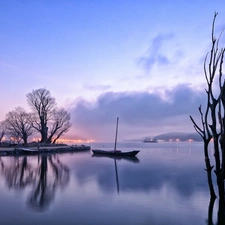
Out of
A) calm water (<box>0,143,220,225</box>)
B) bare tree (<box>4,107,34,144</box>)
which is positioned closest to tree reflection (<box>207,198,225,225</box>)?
calm water (<box>0,143,220,225</box>)

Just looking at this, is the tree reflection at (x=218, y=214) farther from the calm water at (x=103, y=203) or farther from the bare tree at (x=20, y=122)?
the bare tree at (x=20, y=122)

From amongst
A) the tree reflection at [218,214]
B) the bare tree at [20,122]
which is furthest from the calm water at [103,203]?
the bare tree at [20,122]

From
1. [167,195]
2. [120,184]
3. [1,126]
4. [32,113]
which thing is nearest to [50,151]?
[32,113]

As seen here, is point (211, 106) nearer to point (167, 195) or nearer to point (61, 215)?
point (167, 195)

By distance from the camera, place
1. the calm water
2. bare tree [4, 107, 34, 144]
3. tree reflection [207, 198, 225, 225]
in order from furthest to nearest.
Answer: bare tree [4, 107, 34, 144], the calm water, tree reflection [207, 198, 225, 225]

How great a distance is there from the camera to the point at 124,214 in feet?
28.0

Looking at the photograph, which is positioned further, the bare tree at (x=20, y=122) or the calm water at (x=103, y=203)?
the bare tree at (x=20, y=122)

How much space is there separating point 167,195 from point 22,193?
6.56 metres

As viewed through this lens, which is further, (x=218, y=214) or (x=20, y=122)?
(x=20, y=122)

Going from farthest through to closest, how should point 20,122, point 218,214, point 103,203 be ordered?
point 20,122 < point 103,203 < point 218,214

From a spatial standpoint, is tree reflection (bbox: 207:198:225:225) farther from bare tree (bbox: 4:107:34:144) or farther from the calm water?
bare tree (bbox: 4:107:34:144)

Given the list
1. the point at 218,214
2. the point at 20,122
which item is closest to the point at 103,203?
the point at 218,214

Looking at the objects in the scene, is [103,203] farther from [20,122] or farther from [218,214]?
[20,122]

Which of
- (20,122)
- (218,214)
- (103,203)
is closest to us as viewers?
(218,214)
